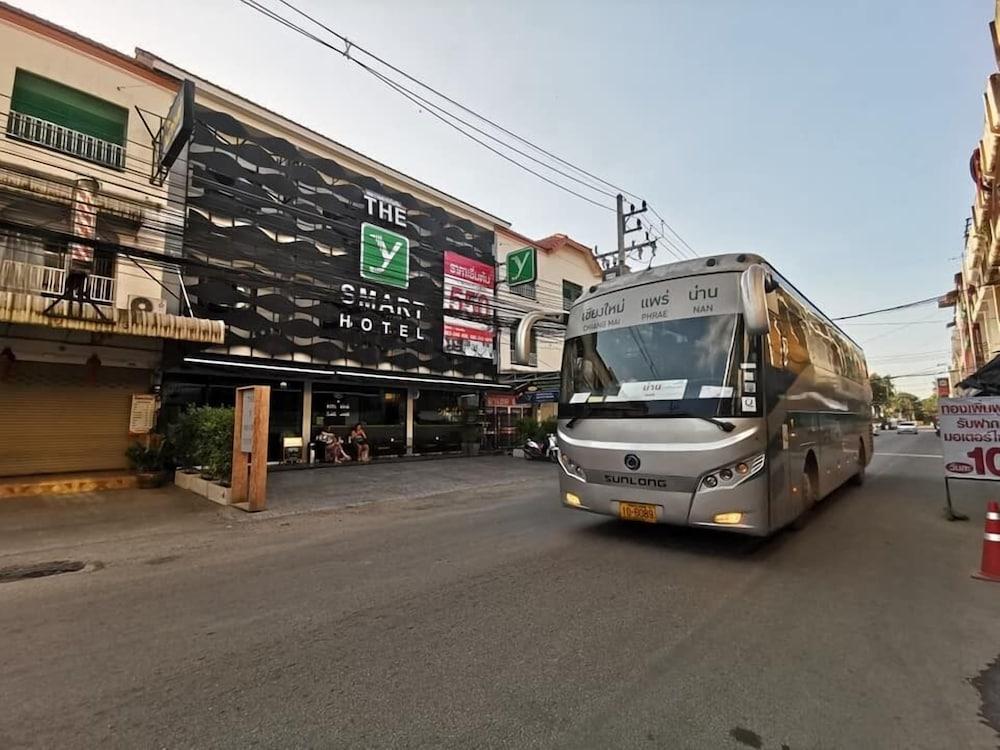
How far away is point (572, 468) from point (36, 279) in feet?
42.4

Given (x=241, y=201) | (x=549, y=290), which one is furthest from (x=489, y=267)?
(x=241, y=201)

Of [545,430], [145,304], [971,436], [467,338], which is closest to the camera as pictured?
[971,436]

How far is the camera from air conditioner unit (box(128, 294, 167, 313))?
1217cm

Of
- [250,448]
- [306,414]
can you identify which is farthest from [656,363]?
[306,414]

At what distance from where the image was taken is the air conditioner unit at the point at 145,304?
479 inches

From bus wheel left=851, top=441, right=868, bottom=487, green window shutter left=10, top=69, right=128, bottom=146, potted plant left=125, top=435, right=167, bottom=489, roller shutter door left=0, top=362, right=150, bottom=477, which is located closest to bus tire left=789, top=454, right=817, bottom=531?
bus wheel left=851, top=441, right=868, bottom=487

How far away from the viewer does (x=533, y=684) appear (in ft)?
9.68

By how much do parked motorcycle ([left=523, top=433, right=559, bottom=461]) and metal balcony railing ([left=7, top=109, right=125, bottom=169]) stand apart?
15.3 m

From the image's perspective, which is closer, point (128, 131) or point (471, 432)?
point (128, 131)

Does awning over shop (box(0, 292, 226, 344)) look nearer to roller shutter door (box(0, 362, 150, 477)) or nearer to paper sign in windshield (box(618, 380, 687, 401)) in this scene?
roller shutter door (box(0, 362, 150, 477))

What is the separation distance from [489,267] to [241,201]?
10.4m

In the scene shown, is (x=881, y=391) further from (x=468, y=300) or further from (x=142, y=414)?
(x=142, y=414)

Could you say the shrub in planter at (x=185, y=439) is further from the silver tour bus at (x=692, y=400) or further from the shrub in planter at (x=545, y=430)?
the shrub in planter at (x=545, y=430)

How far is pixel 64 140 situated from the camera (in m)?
11.9
